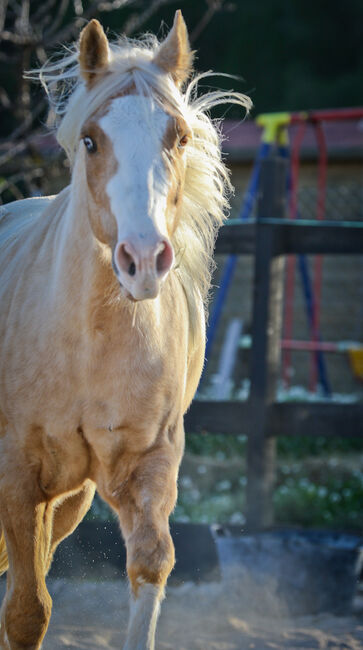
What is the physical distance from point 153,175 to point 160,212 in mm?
115

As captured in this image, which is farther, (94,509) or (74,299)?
(94,509)

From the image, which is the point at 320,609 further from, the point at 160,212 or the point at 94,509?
the point at 160,212

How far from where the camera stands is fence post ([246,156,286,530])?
4.75 metres

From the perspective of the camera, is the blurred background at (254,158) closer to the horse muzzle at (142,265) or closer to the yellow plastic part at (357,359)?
the yellow plastic part at (357,359)

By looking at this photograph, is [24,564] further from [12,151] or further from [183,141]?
[12,151]

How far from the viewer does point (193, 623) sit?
12.8ft

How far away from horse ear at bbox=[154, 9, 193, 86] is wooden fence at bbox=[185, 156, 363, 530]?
217cm

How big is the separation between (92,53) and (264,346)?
2.56m

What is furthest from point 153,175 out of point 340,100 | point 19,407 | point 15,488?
point 340,100

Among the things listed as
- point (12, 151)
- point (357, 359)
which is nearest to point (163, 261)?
point (12, 151)

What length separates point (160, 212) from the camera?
225 cm

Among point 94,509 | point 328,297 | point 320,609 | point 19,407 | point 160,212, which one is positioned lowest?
point 328,297

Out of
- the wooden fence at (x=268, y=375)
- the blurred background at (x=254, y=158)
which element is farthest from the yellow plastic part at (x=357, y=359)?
the wooden fence at (x=268, y=375)

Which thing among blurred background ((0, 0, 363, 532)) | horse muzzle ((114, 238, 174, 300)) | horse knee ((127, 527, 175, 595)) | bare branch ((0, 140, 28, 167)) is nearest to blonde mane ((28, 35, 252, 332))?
blurred background ((0, 0, 363, 532))
